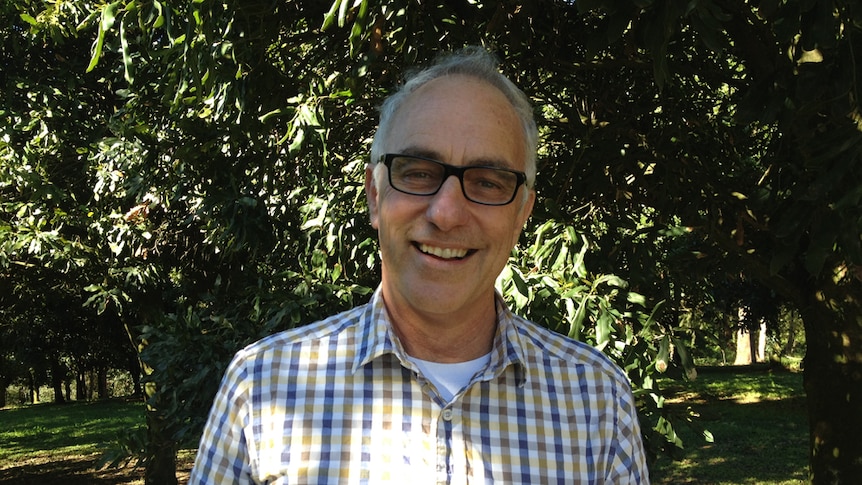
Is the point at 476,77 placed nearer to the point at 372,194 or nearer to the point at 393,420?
the point at 372,194

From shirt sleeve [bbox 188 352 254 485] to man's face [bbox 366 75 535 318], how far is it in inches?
16.1

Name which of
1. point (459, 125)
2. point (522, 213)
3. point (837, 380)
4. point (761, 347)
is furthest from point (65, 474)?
point (761, 347)

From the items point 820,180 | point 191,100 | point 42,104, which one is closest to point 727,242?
point 820,180

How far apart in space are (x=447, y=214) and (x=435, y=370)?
→ 371 mm

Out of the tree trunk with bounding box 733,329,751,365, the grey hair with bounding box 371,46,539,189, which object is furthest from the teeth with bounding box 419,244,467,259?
the tree trunk with bounding box 733,329,751,365

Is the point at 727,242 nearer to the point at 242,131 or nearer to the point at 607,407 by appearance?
the point at 242,131

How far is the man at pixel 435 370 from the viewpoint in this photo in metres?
1.69

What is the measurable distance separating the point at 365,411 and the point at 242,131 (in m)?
2.71

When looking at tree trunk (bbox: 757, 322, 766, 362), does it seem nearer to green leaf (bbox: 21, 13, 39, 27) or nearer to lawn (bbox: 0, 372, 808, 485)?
lawn (bbox: 0, 372, 808, 485)

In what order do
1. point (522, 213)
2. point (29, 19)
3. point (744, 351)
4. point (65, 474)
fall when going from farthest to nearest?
point (744, 351) < point (65, 474) < point (29, 19) < point (522, 213)

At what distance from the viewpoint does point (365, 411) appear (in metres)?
1.72

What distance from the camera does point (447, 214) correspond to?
172 centimetres

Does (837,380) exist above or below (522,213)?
below

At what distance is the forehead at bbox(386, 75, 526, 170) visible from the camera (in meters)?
1.77
